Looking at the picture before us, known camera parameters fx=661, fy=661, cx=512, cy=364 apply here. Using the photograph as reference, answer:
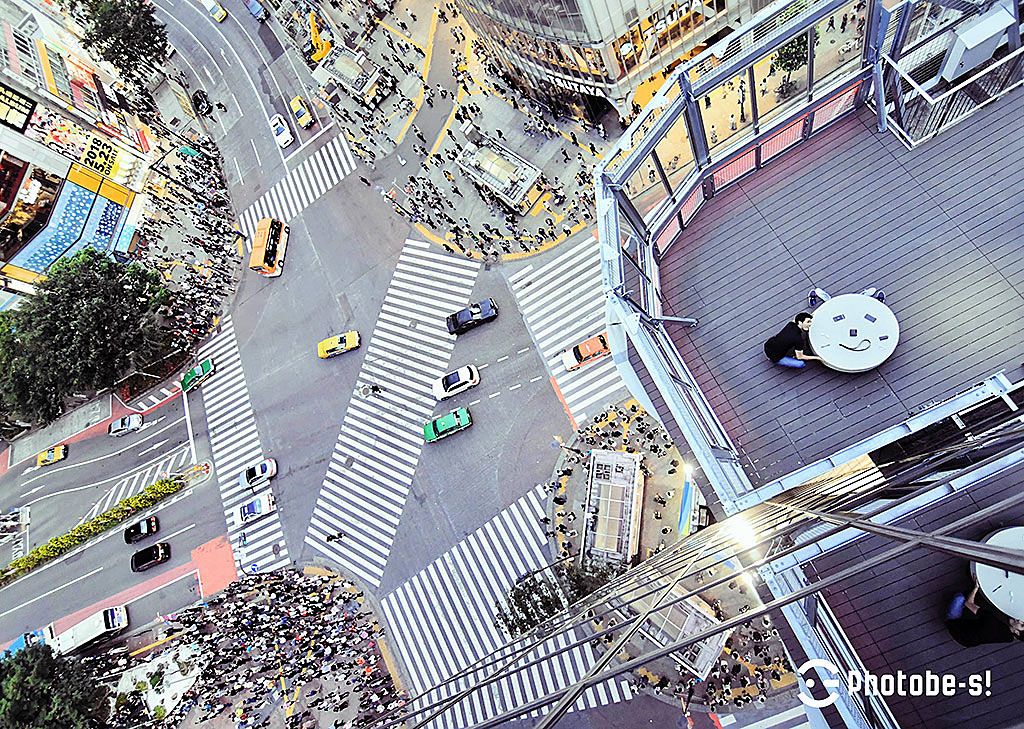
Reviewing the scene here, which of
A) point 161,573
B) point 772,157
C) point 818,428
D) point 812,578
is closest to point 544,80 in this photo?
point 772,157

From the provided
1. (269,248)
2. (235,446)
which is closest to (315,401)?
(235,446)

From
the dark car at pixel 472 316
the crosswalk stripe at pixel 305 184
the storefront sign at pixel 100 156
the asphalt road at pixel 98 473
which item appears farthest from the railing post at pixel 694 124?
the storefront sign at pixel 100 156

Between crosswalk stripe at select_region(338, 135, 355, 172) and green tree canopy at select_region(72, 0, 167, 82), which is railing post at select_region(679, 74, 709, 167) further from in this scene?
green tree canopy at select_region(72, 0, 167, 82)

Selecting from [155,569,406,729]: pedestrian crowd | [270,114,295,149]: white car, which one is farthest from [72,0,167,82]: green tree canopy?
[155,569,406,729]: pedestrian crowd

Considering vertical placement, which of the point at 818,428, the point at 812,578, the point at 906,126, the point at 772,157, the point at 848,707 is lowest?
the point at 848,707

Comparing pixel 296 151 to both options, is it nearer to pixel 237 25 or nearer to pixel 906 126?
pixel 237 25

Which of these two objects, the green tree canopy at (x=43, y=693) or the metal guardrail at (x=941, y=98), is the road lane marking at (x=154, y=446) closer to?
the green tree canopy at (x=43, y=693)

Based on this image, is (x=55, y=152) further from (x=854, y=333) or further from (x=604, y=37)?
(x=854, y=333)
